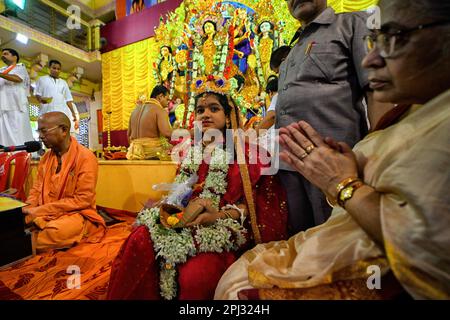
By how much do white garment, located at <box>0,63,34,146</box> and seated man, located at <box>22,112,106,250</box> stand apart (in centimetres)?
342

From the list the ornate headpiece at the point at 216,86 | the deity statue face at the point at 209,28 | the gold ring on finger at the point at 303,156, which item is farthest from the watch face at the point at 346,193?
the deity statue face at the point at 209,28

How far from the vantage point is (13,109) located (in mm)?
4617

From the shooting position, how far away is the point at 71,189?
2100mm

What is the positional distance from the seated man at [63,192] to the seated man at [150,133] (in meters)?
1.12

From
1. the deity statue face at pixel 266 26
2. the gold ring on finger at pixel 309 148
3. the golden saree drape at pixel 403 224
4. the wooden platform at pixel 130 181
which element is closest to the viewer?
the golden saree drape at pixel 403 224

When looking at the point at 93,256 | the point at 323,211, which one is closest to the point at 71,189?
the point at 93,256

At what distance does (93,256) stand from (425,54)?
2.20 meters

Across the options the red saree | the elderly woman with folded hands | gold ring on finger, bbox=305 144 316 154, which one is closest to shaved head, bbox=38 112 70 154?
the red saree

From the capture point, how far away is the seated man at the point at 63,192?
6.23 feet

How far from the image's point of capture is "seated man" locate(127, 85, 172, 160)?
3357mm

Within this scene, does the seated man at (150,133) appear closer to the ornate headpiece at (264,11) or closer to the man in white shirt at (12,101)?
the man in white shirt at (12,101)
